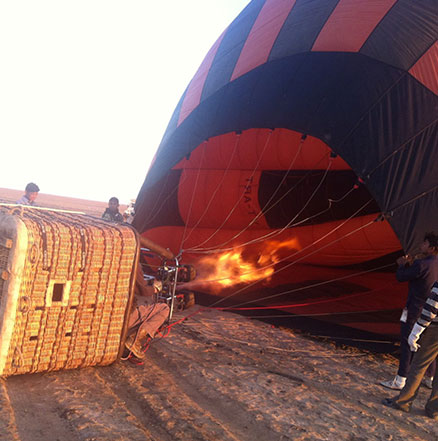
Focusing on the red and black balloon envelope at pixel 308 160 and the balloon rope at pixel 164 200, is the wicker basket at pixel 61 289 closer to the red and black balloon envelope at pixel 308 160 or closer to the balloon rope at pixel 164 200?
the red and black balloon envelope at pixel 308 160

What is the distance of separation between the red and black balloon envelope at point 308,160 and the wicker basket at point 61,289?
2532mm

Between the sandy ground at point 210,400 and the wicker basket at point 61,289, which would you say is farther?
the wicker basket at point 61,289

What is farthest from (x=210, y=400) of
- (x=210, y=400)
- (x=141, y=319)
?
(x=141, y=319)

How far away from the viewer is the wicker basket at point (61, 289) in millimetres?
2719

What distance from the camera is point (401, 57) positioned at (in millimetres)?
4305

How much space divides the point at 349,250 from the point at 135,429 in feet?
16.1

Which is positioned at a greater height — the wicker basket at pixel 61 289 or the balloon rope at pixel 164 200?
the balloon rope at pixel 164 200

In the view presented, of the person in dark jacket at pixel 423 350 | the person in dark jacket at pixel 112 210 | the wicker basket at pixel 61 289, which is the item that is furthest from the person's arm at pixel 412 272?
the person in dark jacket at pixel 112 210

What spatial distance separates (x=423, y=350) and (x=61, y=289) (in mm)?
2691

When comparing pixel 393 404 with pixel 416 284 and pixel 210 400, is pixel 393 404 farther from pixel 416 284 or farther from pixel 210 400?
pixel 210 400

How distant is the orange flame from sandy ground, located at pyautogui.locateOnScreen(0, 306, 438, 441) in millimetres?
2702

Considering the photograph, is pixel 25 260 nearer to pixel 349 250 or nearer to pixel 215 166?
pixel 215 166

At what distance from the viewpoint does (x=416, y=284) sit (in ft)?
11.3

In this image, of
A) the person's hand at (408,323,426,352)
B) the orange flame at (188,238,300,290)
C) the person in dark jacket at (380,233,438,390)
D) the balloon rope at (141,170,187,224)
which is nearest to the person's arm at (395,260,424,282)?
the person in dark jacket at (380,233,438,390)
